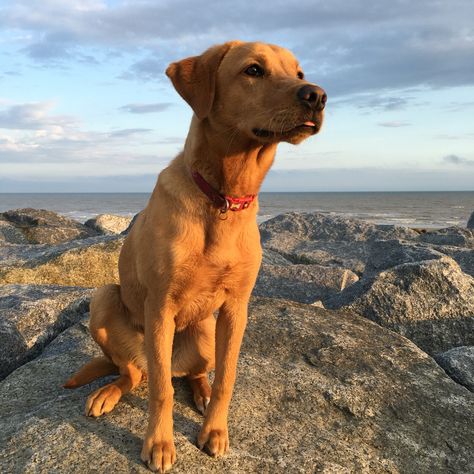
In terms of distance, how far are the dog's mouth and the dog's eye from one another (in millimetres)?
408

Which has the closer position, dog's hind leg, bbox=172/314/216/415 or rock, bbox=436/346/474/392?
dog's hind leg, bbox=172/314/216/415

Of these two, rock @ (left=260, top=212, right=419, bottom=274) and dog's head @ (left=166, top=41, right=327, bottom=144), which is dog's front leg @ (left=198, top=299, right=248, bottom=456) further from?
rock @ (left=260, top=212, right=419, bottom=274)

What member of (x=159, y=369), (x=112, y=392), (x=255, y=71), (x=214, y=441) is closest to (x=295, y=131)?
(x=255, y=71)

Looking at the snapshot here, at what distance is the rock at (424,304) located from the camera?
226 inches

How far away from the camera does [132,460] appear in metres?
3.04

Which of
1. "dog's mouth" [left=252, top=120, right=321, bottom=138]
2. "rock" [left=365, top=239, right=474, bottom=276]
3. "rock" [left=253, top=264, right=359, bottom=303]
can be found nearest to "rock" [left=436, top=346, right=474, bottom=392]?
"rock" [left=365, top=239, right=474, bottom=276]

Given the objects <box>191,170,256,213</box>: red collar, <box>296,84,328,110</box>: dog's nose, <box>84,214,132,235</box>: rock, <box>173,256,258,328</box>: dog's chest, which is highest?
<box>296,84,328,110</box>: dog's nose

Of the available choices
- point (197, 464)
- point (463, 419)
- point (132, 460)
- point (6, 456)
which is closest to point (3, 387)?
point (6, 456)

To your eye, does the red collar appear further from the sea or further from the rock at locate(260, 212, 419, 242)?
the sea

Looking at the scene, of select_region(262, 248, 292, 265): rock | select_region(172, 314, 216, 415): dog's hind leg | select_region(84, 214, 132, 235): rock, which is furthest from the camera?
select_region(84, 214, 132, 235): rock

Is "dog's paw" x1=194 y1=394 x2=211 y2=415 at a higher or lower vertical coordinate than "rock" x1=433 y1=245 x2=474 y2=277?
lower

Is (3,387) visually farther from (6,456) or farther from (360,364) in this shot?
(360,364)

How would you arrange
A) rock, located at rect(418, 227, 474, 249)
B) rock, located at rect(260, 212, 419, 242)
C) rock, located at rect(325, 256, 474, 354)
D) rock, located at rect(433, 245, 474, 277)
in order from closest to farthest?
1. rock, located at rect(325, 256, 474, 354)
2. rock, located at rect(433, 245, 474, 277)
3. rock, located at rect(418, 227, 474, 249)
4. rock, located at rect(260, 212, 419, 242)

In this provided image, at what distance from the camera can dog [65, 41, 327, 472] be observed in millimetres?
3066
